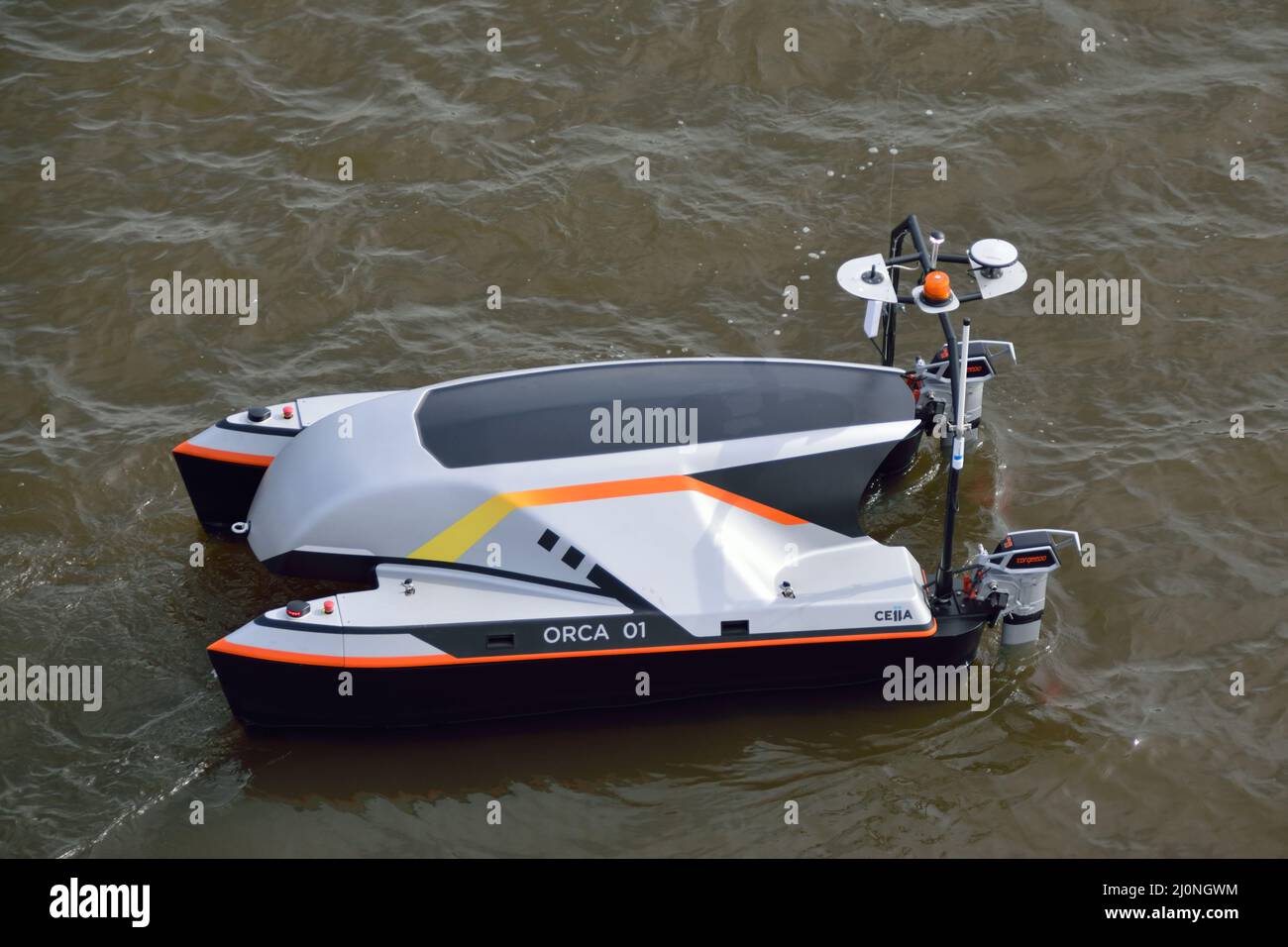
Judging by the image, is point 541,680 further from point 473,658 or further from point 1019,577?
point 1019,577

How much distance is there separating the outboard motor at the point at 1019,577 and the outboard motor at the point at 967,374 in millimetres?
1623

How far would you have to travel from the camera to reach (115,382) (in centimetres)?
1227

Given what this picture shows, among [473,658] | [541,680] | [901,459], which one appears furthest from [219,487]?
[901,459]

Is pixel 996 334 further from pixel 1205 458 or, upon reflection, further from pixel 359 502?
pixel 359 502

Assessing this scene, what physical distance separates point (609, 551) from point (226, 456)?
3113 mm

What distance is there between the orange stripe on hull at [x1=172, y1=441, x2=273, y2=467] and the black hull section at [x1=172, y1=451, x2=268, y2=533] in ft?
0.08

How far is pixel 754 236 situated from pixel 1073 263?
291cm

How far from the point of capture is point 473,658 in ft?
29.3

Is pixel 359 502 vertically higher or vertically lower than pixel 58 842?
higher

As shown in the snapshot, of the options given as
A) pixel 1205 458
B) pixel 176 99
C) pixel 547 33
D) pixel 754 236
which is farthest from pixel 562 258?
pixel 1205 458

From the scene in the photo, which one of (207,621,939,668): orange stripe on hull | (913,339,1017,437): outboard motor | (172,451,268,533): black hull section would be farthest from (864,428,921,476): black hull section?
(172,451,268,533): black hull section

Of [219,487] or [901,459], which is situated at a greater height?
[901,459]

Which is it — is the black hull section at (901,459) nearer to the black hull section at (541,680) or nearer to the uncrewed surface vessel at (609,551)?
the uncrewed surface vessel at (609,551)

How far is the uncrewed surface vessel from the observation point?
894 centimetres
